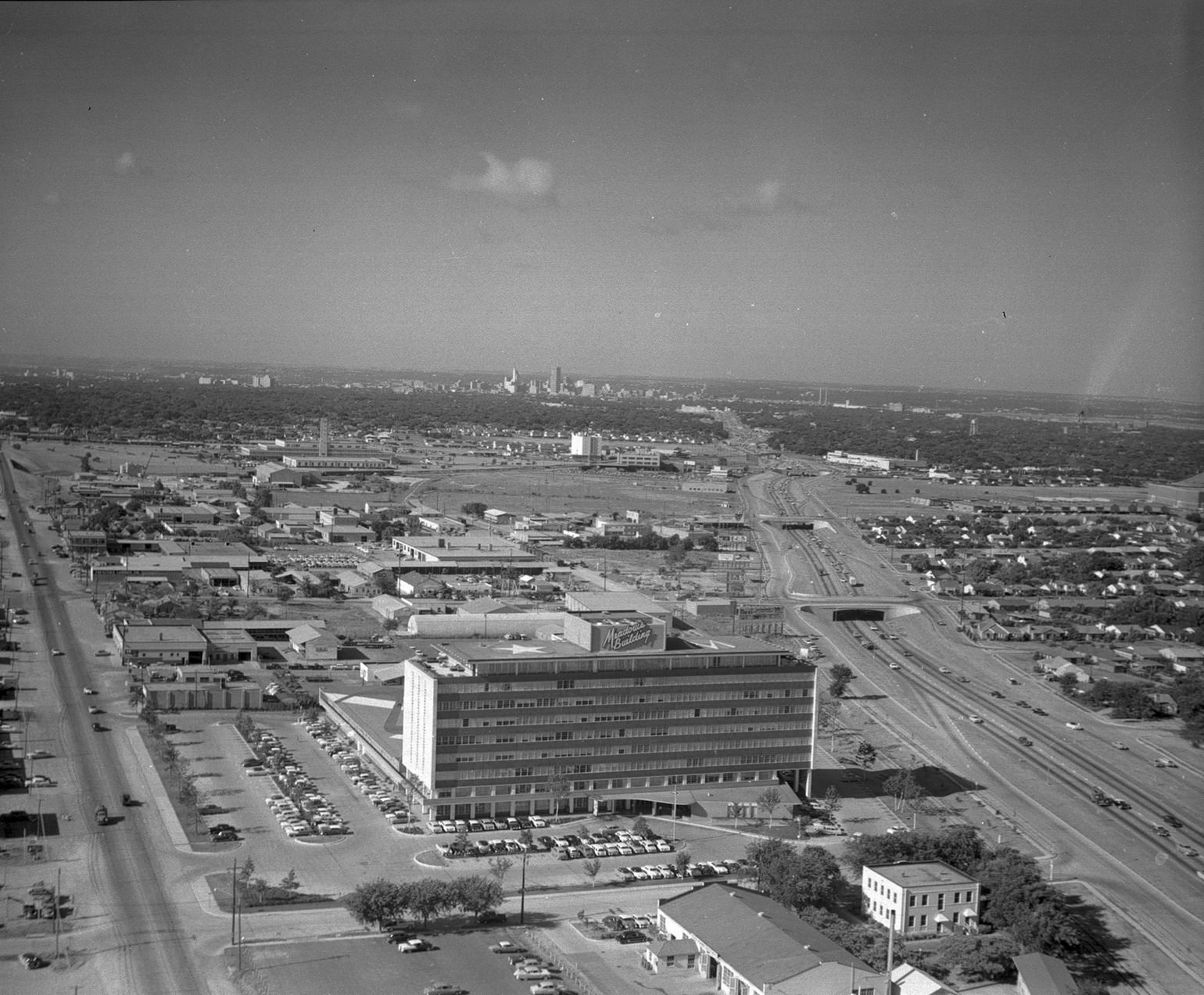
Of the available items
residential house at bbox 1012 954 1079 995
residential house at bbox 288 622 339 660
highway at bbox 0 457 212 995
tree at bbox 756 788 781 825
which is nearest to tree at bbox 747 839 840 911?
residential house at bbox 1012 954 1079 995

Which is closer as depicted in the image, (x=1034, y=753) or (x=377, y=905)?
(x=377, y=905)

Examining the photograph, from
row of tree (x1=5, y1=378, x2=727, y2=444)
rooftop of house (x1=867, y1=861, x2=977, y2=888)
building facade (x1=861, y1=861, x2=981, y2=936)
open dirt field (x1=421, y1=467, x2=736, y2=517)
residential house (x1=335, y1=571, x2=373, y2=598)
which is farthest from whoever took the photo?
row of tree (x1=5, y1=378, x2=727, y2=444)

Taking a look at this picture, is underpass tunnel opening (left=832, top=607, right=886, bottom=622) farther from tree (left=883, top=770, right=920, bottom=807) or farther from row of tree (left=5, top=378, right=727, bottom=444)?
row of tree (left=5, top=378, right=727, bottom=444)

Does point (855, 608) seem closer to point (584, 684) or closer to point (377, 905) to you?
point (584, 684)

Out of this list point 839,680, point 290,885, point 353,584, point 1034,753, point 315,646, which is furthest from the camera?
point 353,584

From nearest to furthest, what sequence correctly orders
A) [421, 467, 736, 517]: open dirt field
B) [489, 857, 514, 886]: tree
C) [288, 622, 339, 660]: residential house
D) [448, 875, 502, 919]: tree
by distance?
[448, 875, 502, 919]: tree → [489, 857, 514, 886]: tree → [288, 622, 339, 660]: residential house → [421, 467, 736, 517]: open dirt field

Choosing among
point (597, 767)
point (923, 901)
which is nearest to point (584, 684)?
point (597, 767)

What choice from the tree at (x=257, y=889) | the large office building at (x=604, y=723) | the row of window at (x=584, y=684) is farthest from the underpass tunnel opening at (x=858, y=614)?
the tree at (x=257, y=889)

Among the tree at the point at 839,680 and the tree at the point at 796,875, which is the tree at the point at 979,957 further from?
the tree at the point at 839,680
